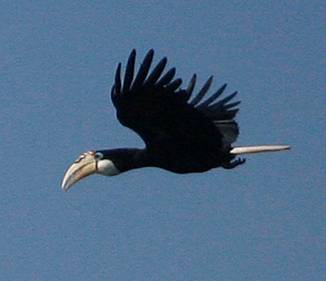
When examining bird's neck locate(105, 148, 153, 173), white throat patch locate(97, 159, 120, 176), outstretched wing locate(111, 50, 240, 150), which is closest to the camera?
outstretched wing locate(111, 50, 240, 150)

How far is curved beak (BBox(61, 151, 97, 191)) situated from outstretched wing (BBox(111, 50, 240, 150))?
126 cm

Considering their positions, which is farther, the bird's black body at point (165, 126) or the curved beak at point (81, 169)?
the curved beak at point (81, 169)

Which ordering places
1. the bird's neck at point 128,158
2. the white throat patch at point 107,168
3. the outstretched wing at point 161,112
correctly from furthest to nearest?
1. the white throat patch at point 107,168
2. the bird's neck at point 128,158
3. the outstretched wing at point 161,112

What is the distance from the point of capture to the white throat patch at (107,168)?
29.8m

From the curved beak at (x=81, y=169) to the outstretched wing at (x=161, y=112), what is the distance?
4.15 feet

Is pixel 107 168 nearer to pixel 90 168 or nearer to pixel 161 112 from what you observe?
pixel 90 168

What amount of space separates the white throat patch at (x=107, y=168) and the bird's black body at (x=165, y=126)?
0.06m

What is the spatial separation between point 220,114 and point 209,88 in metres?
0.74

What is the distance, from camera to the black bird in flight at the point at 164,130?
27672 mm

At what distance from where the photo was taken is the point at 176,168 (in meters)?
29.3

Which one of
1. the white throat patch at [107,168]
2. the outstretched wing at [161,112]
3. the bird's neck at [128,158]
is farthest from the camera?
the white throat patch at [107,168]

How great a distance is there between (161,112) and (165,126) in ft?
1.36

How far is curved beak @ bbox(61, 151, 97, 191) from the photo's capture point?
29906 millimetres

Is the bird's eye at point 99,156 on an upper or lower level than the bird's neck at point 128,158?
upper
